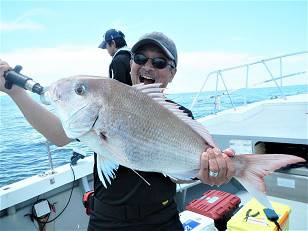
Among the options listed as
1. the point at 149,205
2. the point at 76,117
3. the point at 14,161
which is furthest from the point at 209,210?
the point at 14,161

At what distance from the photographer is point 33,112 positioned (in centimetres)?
169

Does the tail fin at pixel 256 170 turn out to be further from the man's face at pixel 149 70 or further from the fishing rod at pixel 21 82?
the fishing rod at pixel 21 82

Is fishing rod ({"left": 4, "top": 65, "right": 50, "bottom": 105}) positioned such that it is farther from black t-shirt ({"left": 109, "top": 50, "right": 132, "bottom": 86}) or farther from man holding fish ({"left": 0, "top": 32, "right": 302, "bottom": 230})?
black t-shirt ({"left": 109, "top": 50, "right": 132, "bottom": 86})

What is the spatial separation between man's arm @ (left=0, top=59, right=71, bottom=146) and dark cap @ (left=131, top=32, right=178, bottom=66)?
68 cm

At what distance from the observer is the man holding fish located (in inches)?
53.1

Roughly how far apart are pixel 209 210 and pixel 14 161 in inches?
266

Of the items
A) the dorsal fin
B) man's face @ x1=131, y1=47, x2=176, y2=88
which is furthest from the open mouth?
the dorsal fin

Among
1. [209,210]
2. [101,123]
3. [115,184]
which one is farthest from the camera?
[209,210]

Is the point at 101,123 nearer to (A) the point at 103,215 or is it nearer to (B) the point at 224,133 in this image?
(A) the point at 103,215

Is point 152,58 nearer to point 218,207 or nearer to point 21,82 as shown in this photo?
point 21,82

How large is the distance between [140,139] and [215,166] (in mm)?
437

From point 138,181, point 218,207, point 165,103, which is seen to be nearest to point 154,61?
point 165,103

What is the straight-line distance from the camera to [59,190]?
350 centimetres

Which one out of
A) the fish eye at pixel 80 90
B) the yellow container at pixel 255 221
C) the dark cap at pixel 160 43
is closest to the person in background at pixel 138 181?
the dark cap at pixel 160 43
